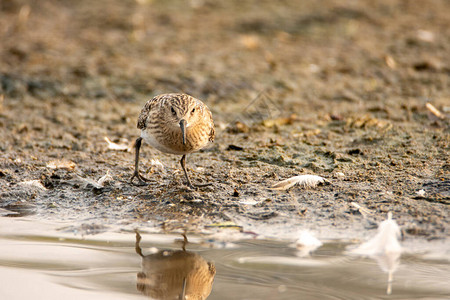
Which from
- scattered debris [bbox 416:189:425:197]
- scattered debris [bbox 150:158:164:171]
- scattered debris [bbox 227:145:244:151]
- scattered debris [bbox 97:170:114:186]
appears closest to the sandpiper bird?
scattered debris [bbox 97:170:114:186]

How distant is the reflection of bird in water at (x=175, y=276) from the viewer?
4.84 metres

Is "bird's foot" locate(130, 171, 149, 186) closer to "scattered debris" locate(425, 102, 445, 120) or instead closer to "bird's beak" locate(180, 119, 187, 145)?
"bird's beak" locate(180, 119, 187, 145)

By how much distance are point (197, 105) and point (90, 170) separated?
1.64 meters

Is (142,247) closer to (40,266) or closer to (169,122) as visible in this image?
(40,266)

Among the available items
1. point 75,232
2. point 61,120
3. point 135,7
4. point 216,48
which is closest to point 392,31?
point 216,48

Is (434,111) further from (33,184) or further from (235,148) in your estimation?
(33,184)

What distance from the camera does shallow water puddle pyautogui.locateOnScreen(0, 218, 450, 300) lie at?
4.83 meters

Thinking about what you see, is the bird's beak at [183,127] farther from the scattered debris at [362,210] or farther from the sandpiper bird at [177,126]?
the scattered debris at [362,210]

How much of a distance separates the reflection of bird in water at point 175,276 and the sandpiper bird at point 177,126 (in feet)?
5.09

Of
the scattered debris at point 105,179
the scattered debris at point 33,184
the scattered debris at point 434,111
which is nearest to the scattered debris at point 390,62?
the scattered debris at point 434,111

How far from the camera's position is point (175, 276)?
5.12m

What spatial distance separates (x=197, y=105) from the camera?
7.19 meters

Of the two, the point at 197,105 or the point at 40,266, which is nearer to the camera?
the point at 40,266

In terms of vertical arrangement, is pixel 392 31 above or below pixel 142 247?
above
